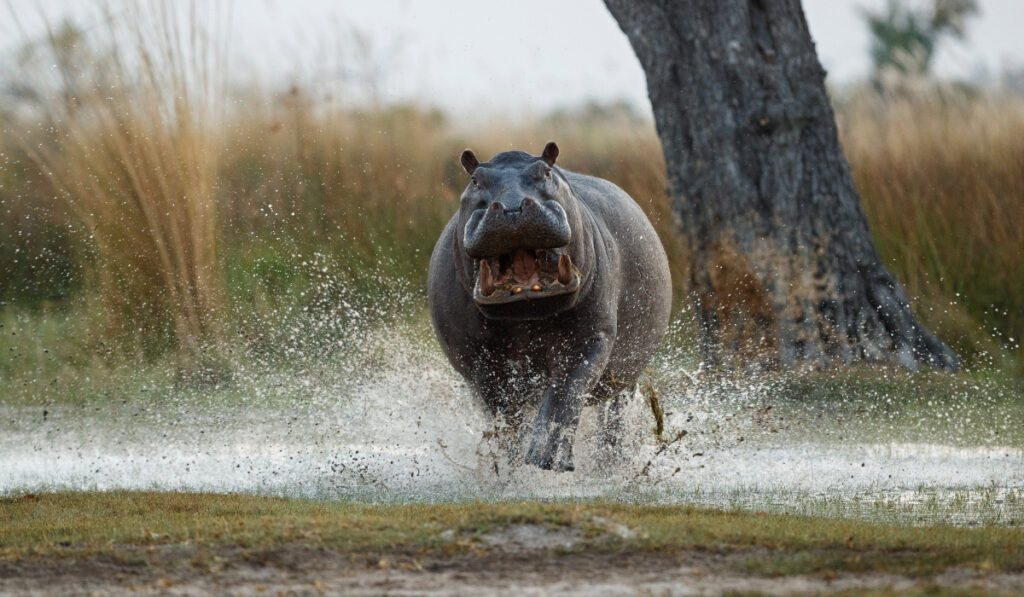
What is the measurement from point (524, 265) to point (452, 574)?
6.36 feet

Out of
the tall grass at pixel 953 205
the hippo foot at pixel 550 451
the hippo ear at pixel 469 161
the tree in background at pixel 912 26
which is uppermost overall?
the tree in background at pixel 912 26

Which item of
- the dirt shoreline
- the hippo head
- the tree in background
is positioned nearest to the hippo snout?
the hippo head

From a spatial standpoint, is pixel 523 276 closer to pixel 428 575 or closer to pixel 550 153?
pixel 550 153

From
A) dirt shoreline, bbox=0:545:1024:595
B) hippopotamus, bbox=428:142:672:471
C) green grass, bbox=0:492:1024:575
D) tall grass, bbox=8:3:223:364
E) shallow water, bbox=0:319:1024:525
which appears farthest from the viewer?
tall grass, bbox=8:3:223:364

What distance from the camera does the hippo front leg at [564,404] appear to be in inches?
213

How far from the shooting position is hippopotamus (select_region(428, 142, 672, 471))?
536 cm

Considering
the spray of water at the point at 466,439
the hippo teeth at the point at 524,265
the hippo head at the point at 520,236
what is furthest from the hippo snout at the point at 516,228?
the spray of water at the point at 466,439

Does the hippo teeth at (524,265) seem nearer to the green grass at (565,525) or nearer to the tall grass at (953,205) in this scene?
the green grass at (565,525)

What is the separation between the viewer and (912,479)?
604 cm

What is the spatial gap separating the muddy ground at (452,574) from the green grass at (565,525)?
6 centimetres

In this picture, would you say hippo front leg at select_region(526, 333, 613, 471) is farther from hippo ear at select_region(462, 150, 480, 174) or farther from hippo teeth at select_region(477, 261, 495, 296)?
hippo ear at select_region(462, 150, 480, 174)

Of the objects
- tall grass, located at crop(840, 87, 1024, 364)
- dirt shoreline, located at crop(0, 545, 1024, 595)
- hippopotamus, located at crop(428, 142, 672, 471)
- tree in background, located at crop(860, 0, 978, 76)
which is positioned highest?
tree in background, located at crop(860, 0, 978, 76)

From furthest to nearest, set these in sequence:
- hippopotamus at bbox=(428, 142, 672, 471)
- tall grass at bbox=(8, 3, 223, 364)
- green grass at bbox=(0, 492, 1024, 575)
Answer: tall grass at bbox=(8, 3, 223, 364) → hippopotamus at bbox=(428, 142, 672, 471) → green grass at bbox=(0, 492, 1024, 575)

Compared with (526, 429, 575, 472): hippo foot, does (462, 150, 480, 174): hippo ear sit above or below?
above
